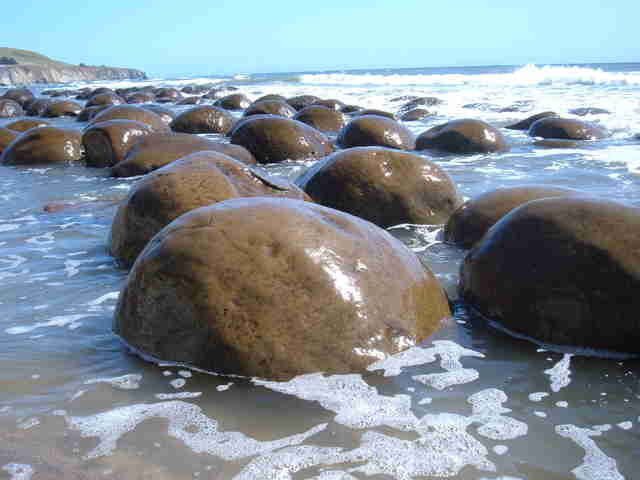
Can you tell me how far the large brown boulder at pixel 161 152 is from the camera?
7234 mm

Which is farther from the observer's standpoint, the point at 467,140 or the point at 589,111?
the point at 589,111

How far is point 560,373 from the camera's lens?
2719 millimetres

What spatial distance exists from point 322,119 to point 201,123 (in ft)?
7.61

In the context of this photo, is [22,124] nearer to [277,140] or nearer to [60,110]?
[277,140]

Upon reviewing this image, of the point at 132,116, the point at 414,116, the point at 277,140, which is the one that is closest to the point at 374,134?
the point at 277,140

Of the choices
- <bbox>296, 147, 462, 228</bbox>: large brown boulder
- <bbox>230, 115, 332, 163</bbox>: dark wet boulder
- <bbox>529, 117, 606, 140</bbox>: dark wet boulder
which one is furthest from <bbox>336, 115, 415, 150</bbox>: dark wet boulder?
<bbox>296, 147, 462, 228</bbox>: large brown boulder

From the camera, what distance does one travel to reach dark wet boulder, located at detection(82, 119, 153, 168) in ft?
28.6

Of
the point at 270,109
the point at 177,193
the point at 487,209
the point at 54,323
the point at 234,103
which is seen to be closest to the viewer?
the point at 54,323

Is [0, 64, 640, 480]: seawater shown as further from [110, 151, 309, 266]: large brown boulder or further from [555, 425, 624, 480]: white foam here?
[110, 151, 309, 266]: large brown boulder

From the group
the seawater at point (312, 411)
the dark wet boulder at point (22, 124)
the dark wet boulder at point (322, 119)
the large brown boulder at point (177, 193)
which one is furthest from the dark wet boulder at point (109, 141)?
the seawater at point (312, 411)

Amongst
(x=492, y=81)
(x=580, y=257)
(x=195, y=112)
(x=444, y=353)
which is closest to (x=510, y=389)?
(x=444, y=353)

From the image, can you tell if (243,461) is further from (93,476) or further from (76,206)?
(76,206)

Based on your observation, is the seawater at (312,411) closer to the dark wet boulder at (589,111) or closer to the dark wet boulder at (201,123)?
the dark wet boulder at (201,123)

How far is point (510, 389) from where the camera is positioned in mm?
2617
